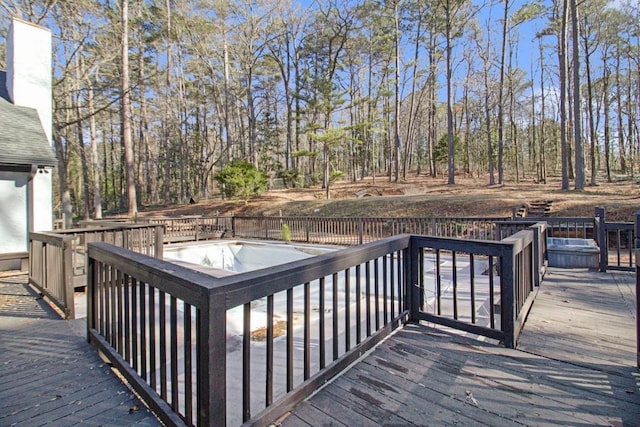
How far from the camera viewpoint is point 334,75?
24.4 metres

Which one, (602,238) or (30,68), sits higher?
(30,68)

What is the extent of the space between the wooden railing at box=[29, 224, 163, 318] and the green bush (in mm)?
12245

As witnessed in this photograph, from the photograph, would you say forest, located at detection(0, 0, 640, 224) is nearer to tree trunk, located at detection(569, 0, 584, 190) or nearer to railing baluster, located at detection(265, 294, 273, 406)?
tree trunk, located at detection(569, 0, 584, 190)

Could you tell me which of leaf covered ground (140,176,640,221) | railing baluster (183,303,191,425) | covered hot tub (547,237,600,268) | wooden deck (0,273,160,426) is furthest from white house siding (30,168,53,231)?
covered hot tub (547,237,600,268)

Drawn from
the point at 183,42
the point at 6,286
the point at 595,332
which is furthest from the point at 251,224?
the point at 183,42

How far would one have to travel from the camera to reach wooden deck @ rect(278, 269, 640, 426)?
174 centimetres

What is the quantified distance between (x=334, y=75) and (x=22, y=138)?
21.1 meters

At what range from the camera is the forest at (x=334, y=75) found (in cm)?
1580

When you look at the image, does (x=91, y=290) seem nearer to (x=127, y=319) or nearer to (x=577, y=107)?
(x=127, y=319)

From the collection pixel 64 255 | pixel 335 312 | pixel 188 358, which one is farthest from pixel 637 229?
pixel 64 255

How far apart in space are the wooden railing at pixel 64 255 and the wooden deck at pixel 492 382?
3255mm

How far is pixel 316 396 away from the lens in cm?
192

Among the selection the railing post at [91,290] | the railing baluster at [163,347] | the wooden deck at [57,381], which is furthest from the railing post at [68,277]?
the railing baluster at [163,347]

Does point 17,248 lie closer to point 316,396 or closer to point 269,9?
point 316,396
